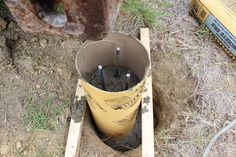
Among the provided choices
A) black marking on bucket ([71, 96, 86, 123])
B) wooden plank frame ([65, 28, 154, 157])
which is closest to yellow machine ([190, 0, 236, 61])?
wooden plank frame ([65, 28, 154, 157])

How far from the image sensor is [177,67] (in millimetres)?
2061

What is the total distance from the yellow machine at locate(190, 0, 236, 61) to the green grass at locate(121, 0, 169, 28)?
0.25m

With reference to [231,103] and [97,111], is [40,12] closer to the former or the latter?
[97,111]

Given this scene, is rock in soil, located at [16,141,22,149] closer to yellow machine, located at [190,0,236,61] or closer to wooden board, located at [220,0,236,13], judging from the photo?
yellow machine, located at [190,0,236,61]

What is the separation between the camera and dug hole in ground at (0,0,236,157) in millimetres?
1857

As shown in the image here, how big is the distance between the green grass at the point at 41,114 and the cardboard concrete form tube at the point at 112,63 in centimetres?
22

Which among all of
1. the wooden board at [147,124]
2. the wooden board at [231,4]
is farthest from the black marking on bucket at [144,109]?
the wooden board at [231,4]

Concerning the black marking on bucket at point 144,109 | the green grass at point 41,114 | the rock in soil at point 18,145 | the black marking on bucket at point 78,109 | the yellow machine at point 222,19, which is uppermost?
the yellow machine at point 222,19

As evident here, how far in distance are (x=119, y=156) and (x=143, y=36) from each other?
0.68 metres

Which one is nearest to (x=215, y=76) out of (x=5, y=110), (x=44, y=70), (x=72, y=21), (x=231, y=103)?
(x=231, y=103)

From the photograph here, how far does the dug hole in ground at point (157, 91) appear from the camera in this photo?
1857 millimetres

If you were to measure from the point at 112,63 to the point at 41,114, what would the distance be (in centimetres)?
45

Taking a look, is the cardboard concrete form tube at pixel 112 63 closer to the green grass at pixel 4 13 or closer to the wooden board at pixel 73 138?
the wooden board at pixel 73 138

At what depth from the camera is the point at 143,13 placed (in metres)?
2.21
